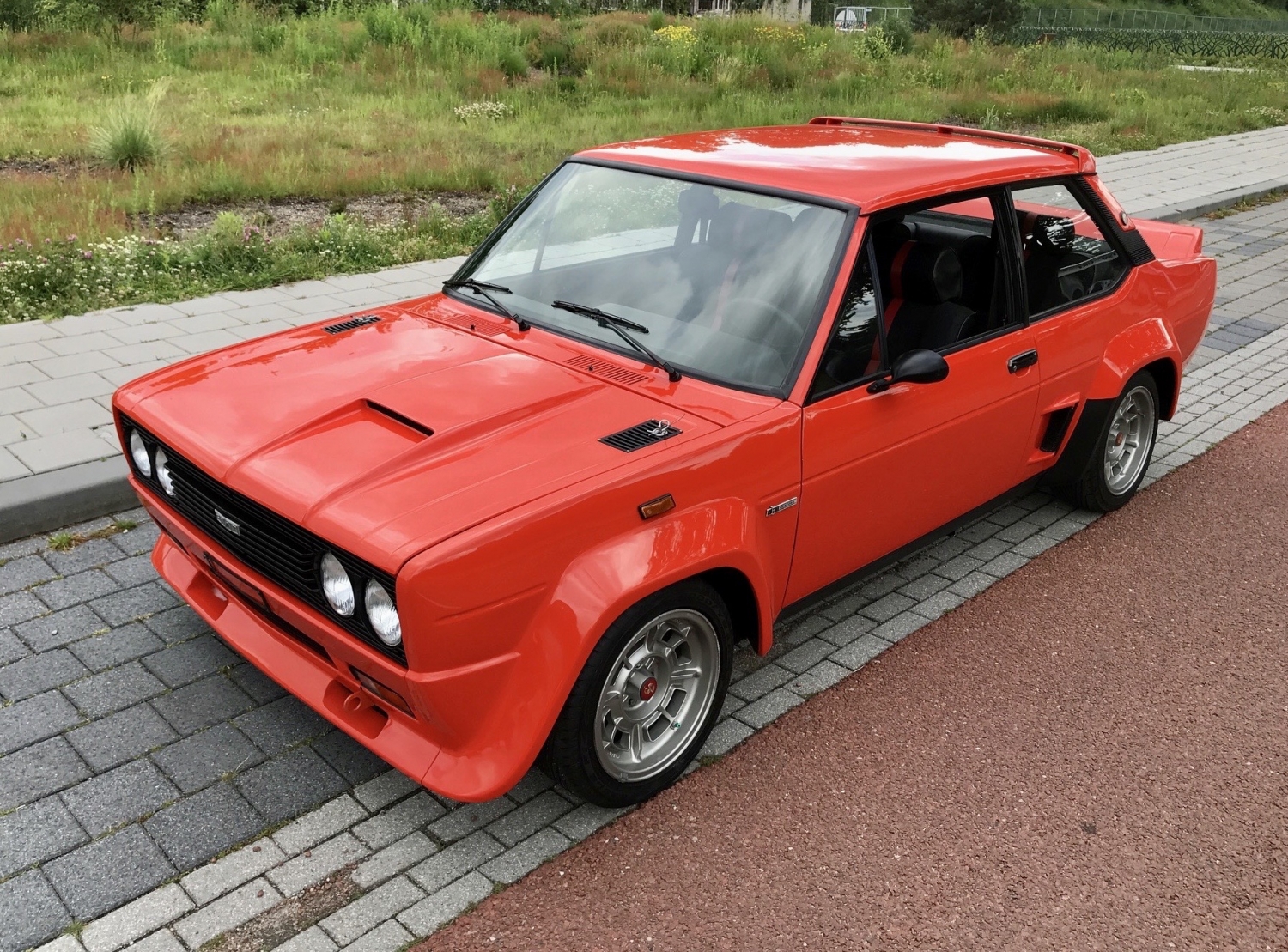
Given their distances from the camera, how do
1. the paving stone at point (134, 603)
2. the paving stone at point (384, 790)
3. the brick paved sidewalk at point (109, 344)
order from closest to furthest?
the paving stone at point (384, 790) → the paving stone at point (134, 603) → the brick paved sidewalk at point (109, 344)

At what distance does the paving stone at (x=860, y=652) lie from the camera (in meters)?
4.22

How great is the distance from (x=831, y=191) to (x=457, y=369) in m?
1.42

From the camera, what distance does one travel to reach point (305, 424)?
10.9 feet

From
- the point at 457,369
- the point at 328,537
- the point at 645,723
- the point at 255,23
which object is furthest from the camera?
the point at 255,23

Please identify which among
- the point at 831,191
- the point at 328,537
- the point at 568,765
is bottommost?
the point at 568,765

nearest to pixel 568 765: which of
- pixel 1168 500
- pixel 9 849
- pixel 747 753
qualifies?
pixel 747 753

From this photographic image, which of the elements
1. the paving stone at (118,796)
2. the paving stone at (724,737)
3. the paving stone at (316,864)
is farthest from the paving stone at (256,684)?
the paving stone at (724,737)

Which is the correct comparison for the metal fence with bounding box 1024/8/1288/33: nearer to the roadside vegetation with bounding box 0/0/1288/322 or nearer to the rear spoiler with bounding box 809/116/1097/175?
the roadside vegetation with bounding box 0/0/1288/322

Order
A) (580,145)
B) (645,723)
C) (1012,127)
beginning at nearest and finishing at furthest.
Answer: (645,723) < (580,145) < (1012,127)

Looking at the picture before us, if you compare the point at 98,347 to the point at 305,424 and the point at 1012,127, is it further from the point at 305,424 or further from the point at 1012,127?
the point at 1012,127

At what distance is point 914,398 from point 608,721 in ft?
5.18

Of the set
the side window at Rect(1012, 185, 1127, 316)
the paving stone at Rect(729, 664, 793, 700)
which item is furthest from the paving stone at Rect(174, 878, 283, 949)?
the side window at Rect(1012, 185, 1127, 316)

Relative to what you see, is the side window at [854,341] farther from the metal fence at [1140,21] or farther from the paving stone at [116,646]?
the metal fence at [1140,21]

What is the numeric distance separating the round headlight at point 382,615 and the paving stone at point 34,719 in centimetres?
148
